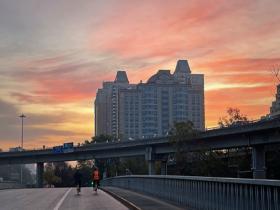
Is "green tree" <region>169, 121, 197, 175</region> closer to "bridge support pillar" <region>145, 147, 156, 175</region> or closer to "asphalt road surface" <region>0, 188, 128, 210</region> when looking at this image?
"bridge support pillar" <region>145, 147, 156, 175</region>

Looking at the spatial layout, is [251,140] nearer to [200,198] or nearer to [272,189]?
[200,198]

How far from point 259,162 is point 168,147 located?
96.1ft

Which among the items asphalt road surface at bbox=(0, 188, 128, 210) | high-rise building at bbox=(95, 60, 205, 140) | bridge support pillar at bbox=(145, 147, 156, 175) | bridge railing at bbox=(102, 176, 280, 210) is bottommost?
asphalt road surface at bbox=(0, 188, 128, 210)

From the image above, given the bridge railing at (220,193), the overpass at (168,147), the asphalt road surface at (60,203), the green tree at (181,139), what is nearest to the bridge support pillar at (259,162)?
the overpass at (168,147)

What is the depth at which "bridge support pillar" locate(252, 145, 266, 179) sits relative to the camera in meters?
73.5

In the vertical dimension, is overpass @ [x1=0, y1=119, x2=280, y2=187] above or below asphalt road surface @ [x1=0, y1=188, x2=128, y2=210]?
above

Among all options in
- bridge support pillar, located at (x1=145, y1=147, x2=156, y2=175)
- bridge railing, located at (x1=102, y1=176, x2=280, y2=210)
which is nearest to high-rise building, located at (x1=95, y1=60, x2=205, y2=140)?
bridge support pillar, located at (x1=145, y1=147, x2=156, y2=175)

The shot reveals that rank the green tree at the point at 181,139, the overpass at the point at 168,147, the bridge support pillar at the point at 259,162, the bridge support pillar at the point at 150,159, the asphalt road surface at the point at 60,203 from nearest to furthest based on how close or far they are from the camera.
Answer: the asphalt road surface at the point at 60,203
the overpass at the point at 168,147
the bridge support pillar at the point at 259,162
the green tree at the point at 181,139
the bridge support pillar at the point at 150,159

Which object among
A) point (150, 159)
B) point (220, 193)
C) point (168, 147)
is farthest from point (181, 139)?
point (220, 193)

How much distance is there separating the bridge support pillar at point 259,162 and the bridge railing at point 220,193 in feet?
149

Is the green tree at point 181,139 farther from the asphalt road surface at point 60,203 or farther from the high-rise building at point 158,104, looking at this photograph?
the high-rise building at point 158,104

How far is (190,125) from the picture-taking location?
97375 mm

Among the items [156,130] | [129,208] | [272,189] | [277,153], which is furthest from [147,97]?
[272,189]

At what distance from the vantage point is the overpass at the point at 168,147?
240ft
